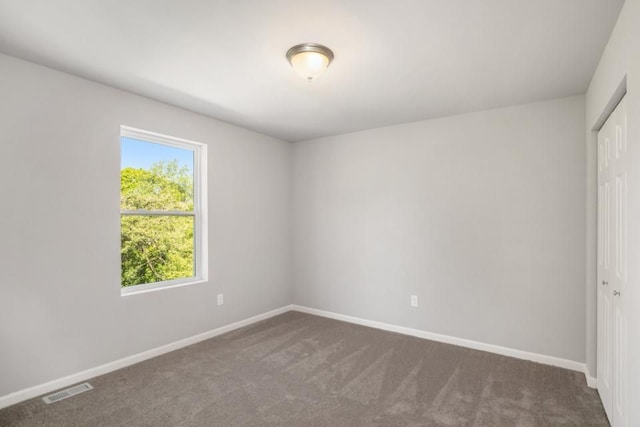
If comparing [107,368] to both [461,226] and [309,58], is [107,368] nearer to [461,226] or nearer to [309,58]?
[309,58]

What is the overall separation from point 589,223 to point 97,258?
411cm

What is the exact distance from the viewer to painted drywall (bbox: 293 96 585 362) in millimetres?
3191

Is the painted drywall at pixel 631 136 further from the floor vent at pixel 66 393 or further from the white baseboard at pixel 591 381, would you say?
the floor vent at pixel 66 393

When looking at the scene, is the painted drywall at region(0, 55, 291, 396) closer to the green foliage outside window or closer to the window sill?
the window sill

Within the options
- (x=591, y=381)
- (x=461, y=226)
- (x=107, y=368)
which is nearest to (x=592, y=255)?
(x=591, y=381)

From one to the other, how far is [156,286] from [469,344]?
10.8 ft

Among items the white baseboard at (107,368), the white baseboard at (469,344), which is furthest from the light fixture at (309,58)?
the white baseboard at (469,344)

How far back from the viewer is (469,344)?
3.63 meters

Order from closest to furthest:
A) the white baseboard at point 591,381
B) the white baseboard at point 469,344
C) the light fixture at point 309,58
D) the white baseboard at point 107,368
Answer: the light fixture at point 309,58 < the white baseboard at point 107,368 < the white baseboard at point 591,381 < the white baseboard at point 469,344

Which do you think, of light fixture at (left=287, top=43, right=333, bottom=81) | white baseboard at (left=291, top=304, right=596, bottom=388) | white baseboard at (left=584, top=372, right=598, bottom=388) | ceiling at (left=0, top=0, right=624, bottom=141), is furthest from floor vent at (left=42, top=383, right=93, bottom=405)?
white baseboard at (left=584, top=372, right=598, bottom=388)

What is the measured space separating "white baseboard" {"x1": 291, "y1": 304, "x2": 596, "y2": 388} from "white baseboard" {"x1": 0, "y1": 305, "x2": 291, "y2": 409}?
3.95ft

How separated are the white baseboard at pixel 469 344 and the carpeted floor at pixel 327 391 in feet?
0.29

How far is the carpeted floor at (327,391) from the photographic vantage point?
92.4 inches

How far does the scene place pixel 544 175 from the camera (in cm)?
326
